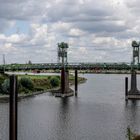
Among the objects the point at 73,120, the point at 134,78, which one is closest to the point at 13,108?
the point at 73,120

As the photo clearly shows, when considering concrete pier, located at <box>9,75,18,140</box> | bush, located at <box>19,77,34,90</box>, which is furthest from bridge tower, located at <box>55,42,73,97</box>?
concrete pier, located at <box>9,75,18,140</box>

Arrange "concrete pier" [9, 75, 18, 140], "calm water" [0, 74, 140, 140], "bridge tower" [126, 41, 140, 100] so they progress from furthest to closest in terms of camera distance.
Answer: "bridge tower" [126, 41, 140, 100] → "calm water" [0, 74, 140, 140] → "concrete pier" [9, 75, 18, 140]

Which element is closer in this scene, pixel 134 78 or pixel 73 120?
pixel 73 120

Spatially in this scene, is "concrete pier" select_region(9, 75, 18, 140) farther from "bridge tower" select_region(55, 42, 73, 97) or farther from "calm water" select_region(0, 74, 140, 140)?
"bridge tower" select_region(55, 42, 73, 97)

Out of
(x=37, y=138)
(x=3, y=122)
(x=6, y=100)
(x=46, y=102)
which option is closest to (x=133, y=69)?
(x=46, y=102)

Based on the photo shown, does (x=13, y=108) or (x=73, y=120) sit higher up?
(x=13, y=108)

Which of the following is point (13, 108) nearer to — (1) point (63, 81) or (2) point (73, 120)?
(2) point (73, 120)

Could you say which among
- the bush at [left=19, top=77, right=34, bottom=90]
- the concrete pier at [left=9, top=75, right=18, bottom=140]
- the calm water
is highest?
the concrete pier at [left=9, top=75, right=18, bottom=140]

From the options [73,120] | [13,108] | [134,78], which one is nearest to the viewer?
[13,108]

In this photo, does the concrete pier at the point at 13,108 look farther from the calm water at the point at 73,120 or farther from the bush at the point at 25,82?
the bush at the point at 25,82

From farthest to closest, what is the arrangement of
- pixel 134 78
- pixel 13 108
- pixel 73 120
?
pixel 134 78, pixel 73 120, pixel 13 108

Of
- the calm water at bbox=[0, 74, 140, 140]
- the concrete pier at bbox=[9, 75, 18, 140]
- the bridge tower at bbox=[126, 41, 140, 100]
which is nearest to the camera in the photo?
the concrete pier at bbox=[9, 75, 18, 140]

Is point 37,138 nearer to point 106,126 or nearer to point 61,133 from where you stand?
point 61,133

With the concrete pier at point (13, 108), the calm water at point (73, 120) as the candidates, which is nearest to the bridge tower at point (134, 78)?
the calm water at point (73, 120)
